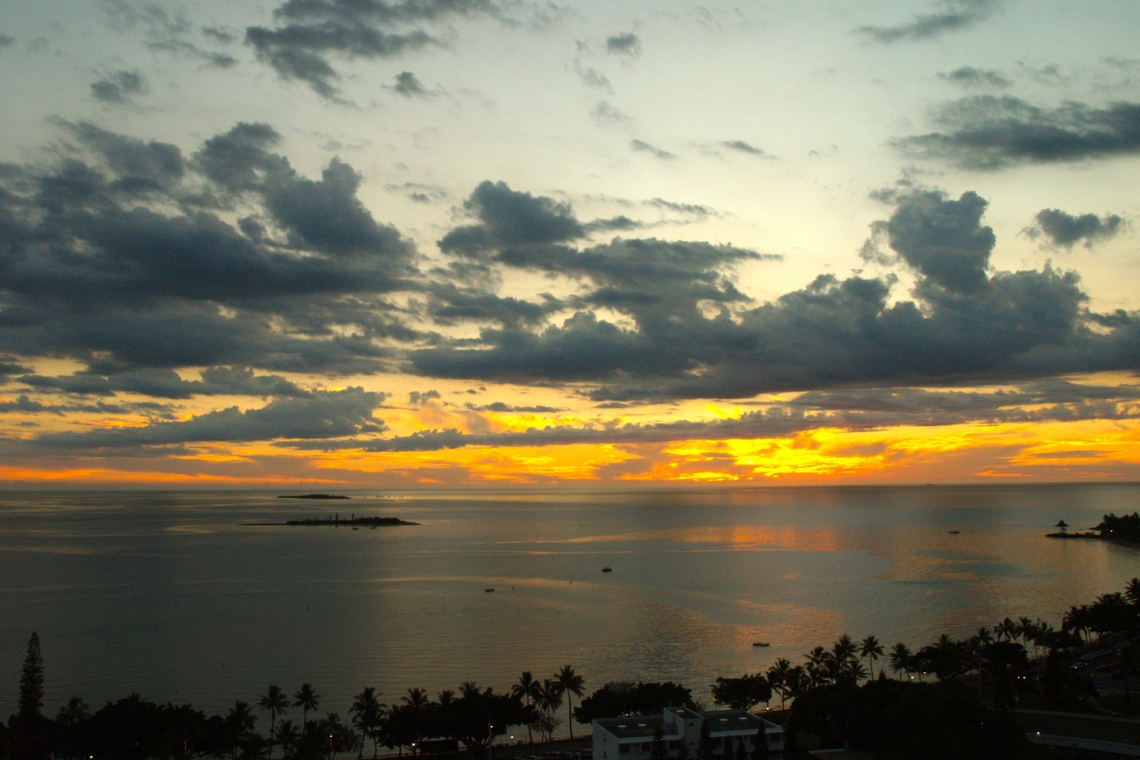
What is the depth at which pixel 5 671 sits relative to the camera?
228ft

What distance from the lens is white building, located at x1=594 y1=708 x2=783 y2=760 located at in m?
42.2

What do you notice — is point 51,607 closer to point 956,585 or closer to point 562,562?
point 562,562

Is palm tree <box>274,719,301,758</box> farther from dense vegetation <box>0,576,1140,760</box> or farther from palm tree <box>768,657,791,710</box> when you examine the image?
palm tree <box>768,657,791,710</box>

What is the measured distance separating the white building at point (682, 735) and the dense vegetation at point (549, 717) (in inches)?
74.9

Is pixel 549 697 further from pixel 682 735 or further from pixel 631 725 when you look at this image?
pixel 682 735

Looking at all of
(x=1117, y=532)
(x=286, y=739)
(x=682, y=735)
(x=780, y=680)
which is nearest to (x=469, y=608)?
(x=780, y=680)

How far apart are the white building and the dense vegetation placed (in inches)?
74.9

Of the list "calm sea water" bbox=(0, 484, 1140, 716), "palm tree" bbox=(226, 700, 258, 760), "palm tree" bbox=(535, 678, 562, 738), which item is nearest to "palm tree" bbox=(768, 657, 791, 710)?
"calm sea water" bbox=(0, 484, 1140, 716)

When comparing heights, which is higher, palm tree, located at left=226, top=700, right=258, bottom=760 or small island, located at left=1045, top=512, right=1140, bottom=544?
palm tree, located at left=226, top=700, right=258, bottom=760

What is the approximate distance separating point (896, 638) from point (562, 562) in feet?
259

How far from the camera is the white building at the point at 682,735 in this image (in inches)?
1660

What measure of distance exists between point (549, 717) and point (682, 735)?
15324mm

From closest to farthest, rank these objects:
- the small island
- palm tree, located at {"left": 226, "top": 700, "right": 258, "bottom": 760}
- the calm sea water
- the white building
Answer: the white building, palm tree, located at {"left": 226, "top": 700, "right": 258, "bottom": 760}, the calm sea water, the small island

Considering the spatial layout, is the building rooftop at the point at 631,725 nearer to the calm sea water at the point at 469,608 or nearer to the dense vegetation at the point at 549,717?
the dense vegetation at the point at 549,717
